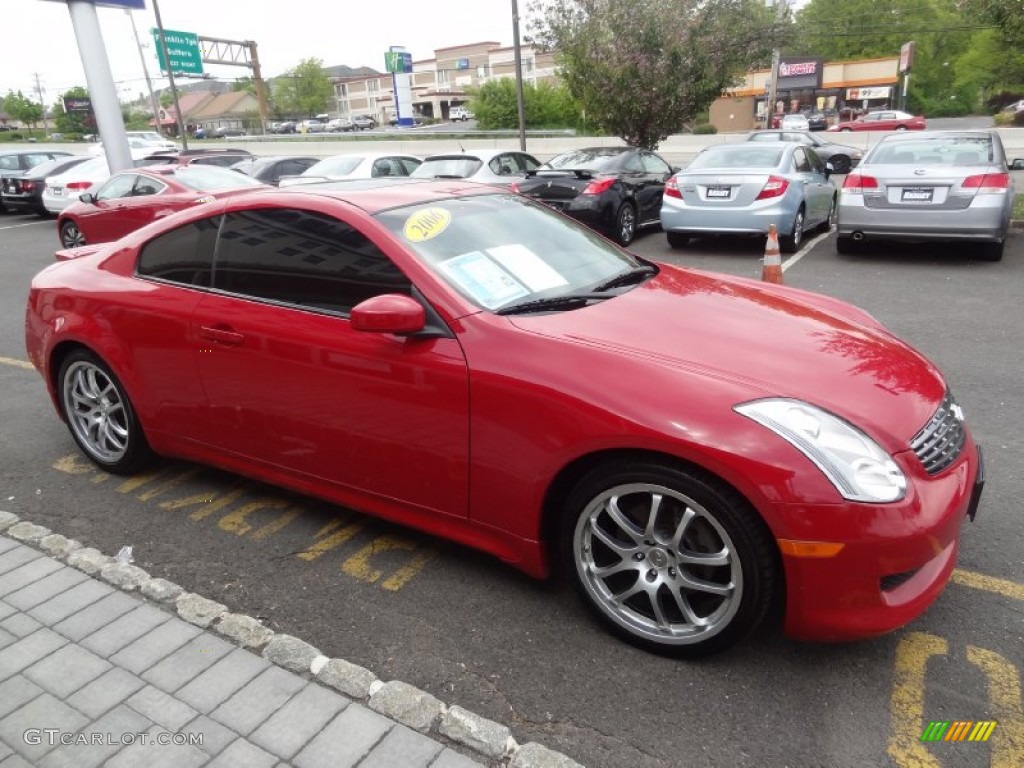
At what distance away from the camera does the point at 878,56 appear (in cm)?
6094

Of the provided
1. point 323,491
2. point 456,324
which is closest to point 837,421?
point 456,324

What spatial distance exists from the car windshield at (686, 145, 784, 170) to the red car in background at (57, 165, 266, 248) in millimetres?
6352

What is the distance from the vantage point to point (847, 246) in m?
9.80

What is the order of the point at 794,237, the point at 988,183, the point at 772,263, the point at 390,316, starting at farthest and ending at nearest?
1. the point at 794,237
2. the point at 988,183
3. the point at 772,263
4. the point at 390,316

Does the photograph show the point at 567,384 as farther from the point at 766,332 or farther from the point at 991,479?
the point at 991,479

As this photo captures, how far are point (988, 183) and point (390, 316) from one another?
7868 millimetres

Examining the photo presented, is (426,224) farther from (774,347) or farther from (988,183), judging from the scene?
(988,183)

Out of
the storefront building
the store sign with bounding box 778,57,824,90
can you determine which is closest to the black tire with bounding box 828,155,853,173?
the storefront building

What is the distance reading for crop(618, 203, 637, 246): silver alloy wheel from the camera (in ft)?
35.0

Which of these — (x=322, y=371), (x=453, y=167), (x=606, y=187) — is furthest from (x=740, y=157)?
(x=322, y=371)

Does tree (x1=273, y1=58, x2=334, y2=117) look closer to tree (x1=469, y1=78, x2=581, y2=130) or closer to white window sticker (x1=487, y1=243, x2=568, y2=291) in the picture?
tree (x1=469, y1=78, x2=581, y2=130)

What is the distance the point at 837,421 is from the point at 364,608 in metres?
1.81

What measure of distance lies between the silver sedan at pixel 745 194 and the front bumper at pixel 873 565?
7.59 meters

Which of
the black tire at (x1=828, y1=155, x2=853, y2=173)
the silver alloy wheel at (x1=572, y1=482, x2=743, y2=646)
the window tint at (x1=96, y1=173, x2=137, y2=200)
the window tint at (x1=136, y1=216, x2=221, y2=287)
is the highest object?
the window tint at (x1=136, y1=216, x2=221, y2=287)
